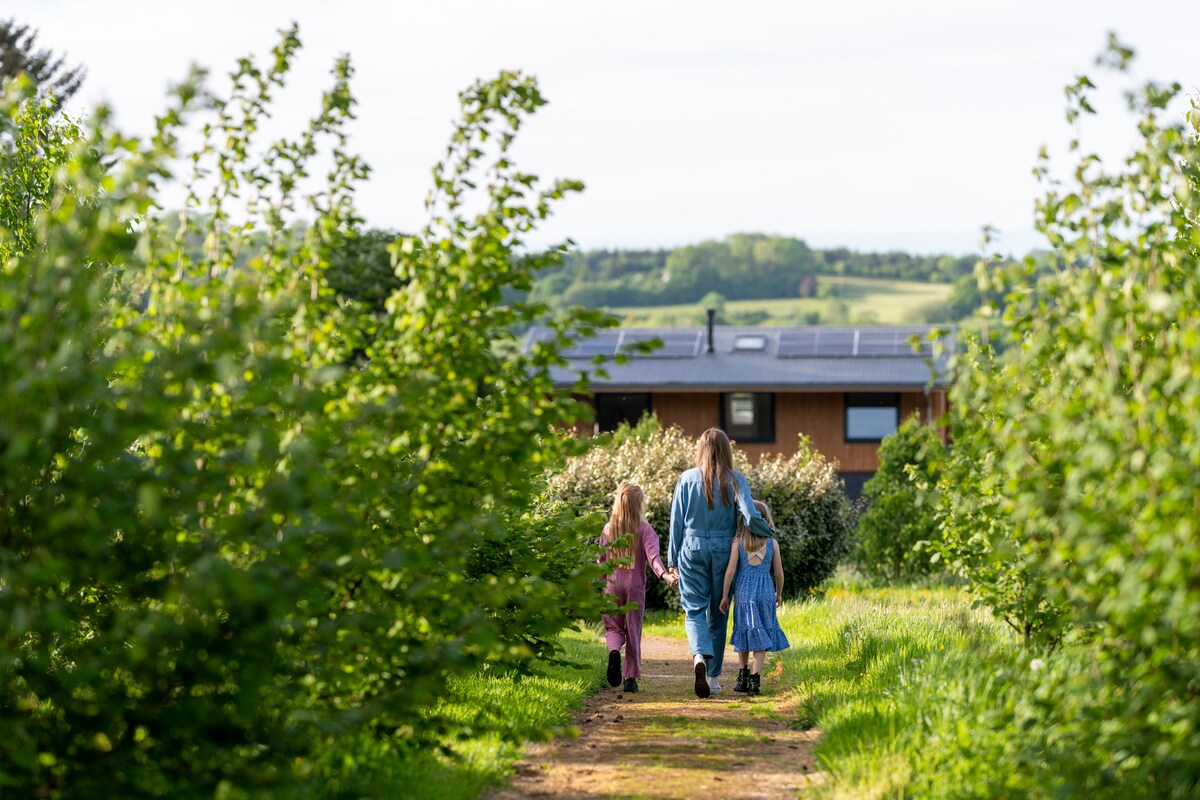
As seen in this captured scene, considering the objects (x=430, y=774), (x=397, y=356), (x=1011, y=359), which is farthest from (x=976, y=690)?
(x=397, y=356)

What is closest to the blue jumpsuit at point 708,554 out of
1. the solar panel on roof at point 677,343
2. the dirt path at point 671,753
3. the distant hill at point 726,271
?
the dirt path at point 671,753

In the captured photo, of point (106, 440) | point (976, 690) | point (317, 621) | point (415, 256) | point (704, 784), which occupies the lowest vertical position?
point (704, 784)

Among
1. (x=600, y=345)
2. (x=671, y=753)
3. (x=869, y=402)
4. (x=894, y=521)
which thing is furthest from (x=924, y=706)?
(x=600, y=345)

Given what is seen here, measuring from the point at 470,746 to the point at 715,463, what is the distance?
12.1ft

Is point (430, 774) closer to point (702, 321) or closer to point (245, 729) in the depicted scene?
point (245, 729)

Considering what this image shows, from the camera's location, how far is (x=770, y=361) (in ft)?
123

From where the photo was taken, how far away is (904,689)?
776cm

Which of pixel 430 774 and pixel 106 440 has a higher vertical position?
pixel 106 440

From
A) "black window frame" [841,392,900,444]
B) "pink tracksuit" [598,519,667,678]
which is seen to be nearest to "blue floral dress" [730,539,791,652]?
"pink tracksuit" [598,519,667,678]

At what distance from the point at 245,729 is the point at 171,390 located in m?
1.28

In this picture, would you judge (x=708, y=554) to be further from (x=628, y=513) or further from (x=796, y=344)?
(x=796, y=344)

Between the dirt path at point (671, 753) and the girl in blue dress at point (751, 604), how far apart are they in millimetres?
231

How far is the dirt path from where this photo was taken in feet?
22.4

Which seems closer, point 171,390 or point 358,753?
point 171,390
